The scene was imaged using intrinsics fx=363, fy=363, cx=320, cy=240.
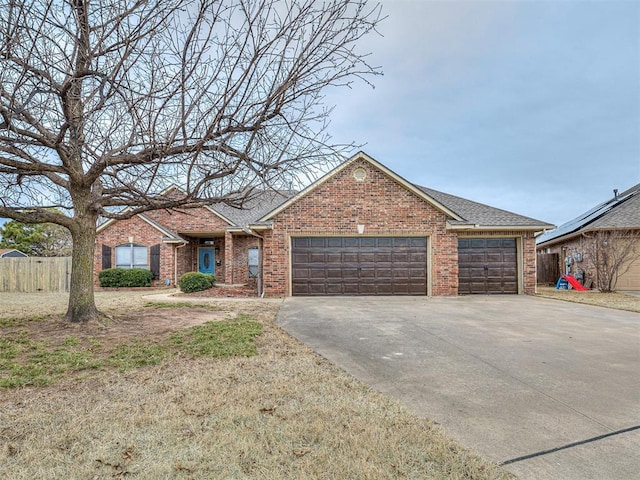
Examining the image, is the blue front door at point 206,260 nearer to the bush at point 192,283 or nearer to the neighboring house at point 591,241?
the bush at point 192,283

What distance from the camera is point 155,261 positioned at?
18.1 meters

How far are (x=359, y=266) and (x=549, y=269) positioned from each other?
47.3ft

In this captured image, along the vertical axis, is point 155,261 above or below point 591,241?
below

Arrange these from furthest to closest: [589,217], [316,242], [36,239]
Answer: [36,239], [589,217], [316,242]

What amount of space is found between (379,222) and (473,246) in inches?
162

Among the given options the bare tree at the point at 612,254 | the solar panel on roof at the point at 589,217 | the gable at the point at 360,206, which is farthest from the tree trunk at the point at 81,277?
the bare tree at the point at 612,254

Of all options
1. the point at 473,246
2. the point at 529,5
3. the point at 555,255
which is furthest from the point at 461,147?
the point at 529,5

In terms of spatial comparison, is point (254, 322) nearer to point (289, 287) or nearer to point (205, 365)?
point (205, 365)

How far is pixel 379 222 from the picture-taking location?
44.2 ft

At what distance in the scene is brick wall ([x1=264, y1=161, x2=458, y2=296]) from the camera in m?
13.5

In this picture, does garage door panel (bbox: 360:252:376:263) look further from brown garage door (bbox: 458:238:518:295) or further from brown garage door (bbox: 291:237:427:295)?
brown garage door (bbox: 458:238:518:295)

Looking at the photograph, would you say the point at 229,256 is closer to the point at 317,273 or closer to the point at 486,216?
the point at 317,273

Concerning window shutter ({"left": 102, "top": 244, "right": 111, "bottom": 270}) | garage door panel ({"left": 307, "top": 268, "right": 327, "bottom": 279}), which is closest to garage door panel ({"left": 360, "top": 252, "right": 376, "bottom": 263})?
garage door panel ({"left": 307, "top": 268, "right": 327, "bottom": 279})

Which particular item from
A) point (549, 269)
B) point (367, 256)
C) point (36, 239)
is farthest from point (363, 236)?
point (36, 239)
